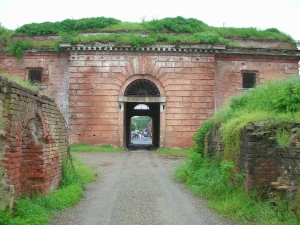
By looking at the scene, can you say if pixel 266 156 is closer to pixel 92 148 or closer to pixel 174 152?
pixel 174 152

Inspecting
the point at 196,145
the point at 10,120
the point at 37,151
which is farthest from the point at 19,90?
the point at 196,145

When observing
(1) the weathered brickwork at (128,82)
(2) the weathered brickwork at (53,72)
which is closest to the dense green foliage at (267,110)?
(1) the weathered brickwork at (128,82)

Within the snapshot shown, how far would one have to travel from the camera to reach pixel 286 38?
23016mm

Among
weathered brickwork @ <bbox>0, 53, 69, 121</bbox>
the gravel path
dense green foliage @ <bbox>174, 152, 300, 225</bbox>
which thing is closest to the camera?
dense green foliage @ <bbox>174, 152, 300, 225</bbox>

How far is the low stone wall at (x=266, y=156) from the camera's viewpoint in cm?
661

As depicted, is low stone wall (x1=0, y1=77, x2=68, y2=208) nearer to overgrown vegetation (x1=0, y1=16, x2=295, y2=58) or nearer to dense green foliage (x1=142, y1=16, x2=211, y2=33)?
overgrown vegetation (x1=0, y1=16, x2=295, y2=58)

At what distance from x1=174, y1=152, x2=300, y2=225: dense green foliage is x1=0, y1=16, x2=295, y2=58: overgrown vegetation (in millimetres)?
11655

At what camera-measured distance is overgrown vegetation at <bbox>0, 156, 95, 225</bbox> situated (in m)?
5.46

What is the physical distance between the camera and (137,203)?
25.9ft

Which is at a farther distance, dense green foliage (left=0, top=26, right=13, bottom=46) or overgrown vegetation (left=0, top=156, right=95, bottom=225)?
dense green foliage (left=0, top=26, right=13, bottom=46)

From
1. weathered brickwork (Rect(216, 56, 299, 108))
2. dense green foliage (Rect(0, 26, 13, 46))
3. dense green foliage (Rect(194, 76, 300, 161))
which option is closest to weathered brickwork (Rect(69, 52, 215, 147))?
weathered brickwork (Rect(216, 56, 299, 108))

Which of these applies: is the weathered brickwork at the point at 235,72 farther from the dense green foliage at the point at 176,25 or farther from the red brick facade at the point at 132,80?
the dense green foliage at the point at 176,25

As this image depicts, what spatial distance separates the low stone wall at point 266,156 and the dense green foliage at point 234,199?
0.29 metres

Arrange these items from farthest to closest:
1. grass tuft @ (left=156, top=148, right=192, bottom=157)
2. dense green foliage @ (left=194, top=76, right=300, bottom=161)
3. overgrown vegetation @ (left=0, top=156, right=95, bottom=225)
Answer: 1. grass tuft @ (left=156, top=148, right=192, bottom=157)
2. dense green foliage @ (left=194, top=76, right=300, bottom=161)
3. overgrown vegetation @ (left=0, top=156, right=95, bottom=225)
